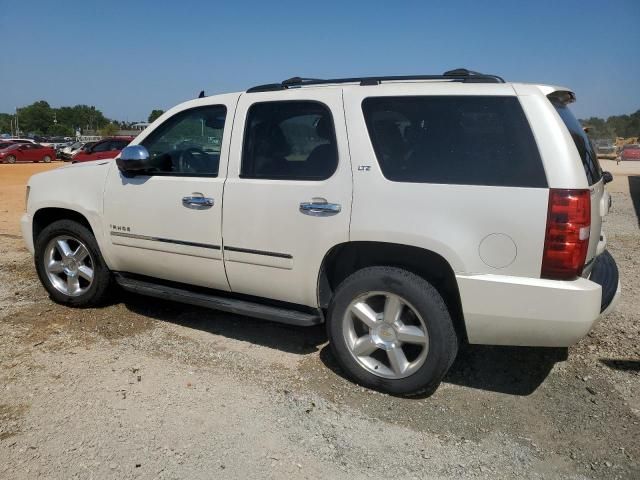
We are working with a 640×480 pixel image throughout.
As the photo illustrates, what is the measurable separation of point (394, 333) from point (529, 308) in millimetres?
819

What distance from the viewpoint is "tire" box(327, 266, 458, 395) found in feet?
10.7

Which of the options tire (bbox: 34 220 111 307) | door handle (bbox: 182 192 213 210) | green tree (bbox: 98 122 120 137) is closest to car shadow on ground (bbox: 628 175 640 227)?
door handle (bbox: 182 192 213 210)

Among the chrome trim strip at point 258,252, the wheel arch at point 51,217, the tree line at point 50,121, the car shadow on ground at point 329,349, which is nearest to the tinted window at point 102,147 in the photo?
the wheel arch at point 51,217

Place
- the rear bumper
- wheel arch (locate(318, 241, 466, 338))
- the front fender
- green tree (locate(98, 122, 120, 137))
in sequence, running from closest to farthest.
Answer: the rear bumper, wheel arch (locate(318, 241, 466, 338)), the front fender, green tree (locate(98, 122, 120, 137))

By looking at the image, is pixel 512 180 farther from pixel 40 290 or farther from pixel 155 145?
pixel 40 290

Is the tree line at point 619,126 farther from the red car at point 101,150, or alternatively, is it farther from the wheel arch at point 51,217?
the wheel arch at point 51,217

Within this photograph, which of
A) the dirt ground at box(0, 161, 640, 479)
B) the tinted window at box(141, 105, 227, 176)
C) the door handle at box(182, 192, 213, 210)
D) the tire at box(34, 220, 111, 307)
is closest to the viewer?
the dirt ground at box(0, 161, 640, 479)

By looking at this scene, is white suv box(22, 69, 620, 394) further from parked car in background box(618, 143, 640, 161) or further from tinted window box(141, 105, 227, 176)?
parked car in background box(618, 143, 640, 161)

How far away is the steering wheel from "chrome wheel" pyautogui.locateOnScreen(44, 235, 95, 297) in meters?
1.21

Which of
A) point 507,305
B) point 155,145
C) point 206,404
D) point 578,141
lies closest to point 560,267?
point 507,305

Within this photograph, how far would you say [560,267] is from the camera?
2916mm

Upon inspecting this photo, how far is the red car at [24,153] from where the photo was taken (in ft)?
110

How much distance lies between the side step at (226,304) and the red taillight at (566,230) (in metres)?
1.52

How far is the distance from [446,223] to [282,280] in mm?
1196
